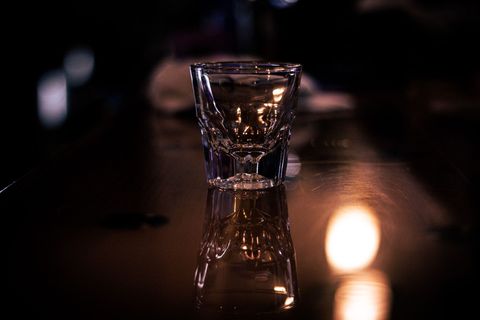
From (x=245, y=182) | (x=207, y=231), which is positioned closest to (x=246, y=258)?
(x=207, y=231)

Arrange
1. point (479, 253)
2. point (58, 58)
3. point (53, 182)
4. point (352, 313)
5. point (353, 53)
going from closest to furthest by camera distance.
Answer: point (352, 313) < point (479, 253) < point (53, 182) < point (353, 53) < point (58, 58)

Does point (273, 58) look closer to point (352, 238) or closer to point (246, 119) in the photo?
point (246, 119)

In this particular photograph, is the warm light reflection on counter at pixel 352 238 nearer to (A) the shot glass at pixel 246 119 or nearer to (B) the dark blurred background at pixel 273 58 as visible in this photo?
(A) the shot glass at pixel 246 119

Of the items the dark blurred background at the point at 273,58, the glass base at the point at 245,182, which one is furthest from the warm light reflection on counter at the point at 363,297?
the dark blurred background at the point at 273,58

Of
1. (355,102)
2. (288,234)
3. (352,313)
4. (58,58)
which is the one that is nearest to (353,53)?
(355,102)

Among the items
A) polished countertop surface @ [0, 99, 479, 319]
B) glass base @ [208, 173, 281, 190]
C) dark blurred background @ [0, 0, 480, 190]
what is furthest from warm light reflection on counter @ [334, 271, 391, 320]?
dark blurred background @ [0, 0, 480, 190]

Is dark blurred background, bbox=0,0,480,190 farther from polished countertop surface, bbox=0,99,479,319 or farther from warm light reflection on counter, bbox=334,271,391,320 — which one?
warm light reflection on counter, bbox=334,271,391,320

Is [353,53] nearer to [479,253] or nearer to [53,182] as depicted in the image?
[53,182]
